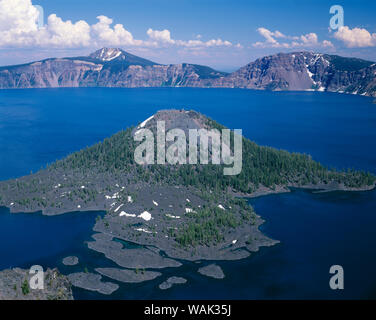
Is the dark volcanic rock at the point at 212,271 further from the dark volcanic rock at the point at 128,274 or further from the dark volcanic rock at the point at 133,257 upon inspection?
the dark volcanic rock at the point at 128,274

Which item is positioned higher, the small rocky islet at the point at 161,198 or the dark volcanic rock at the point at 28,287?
the small rocky islet at the point at 161,198

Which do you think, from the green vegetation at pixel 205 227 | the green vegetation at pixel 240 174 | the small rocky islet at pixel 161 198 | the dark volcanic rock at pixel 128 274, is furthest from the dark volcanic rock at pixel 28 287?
the green vegetation at pixel 240 174

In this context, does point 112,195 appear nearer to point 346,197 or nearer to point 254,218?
point 254,218

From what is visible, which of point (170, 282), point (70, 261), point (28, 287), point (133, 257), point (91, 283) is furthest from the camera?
point (133, 257)

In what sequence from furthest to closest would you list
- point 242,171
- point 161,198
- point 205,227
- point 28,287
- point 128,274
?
point 242,171 < point 161,198 < point 205,227 < point 128,274 < point 28,287

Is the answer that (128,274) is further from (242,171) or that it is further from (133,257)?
(242,171)

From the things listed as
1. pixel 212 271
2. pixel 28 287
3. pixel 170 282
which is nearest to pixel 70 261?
Result: pixel 28 287
